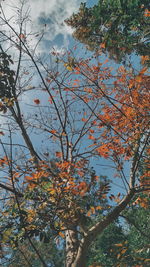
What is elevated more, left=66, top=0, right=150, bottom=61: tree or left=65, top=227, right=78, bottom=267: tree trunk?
left=66, top=0, right=150, bottom=61: tree

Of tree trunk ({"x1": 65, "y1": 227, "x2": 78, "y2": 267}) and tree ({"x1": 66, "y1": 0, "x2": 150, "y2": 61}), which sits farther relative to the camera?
tree ({"x1": 66, "y1": 0, "x2": 150, "y2": 61})

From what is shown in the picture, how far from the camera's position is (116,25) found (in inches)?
236

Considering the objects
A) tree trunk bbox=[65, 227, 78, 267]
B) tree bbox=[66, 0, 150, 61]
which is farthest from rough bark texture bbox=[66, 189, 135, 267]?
tree bbox=[66, 0, 150, 61]

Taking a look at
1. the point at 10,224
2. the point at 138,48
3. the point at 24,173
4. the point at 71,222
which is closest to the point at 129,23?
the point at 138,48

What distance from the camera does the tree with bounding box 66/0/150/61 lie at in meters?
7.04

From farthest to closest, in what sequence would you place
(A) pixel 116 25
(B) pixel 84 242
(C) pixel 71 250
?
(A) pixel 116 25
(C) pixel 71 250
(B) pixel 84 242

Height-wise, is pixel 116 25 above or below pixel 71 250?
above

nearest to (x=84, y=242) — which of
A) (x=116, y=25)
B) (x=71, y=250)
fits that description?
(x=71, y=250)

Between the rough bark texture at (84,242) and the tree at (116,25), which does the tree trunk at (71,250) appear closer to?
the rough bark texture at (84,242)

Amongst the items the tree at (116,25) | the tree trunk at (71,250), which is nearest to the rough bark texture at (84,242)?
the tree trunk at (71,250)

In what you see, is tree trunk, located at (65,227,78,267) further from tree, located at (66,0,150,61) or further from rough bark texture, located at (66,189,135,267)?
tree, located at (66,0,150,61)

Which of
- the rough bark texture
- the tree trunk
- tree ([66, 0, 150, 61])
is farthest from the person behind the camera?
tree ([66, 0, 150, 61])

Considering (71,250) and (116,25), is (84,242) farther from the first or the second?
(116,25)

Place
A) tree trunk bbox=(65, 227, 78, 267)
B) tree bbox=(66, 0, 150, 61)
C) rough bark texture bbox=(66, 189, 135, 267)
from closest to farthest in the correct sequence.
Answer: rough bark texture bbox=(66, 189, 135, 267) < tree trunk bbox=(65, 227, 78, 267) < tree bbox=(66, 0, 150, 61)
